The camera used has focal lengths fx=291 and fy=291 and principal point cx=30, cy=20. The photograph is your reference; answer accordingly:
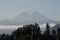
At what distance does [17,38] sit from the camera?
A: 306 ft

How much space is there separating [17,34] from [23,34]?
2.70m

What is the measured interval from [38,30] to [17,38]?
921 cm

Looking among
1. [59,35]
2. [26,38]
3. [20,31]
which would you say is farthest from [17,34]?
[59,35]

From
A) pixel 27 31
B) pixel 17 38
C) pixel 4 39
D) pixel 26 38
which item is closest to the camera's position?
pixel 26 38

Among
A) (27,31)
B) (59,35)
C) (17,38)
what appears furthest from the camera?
(27,31)

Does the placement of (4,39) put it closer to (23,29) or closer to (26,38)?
(23,29)

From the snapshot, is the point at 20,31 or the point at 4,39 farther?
the point at 4,39

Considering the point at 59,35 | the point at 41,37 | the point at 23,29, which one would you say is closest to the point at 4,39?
the point at 23,29

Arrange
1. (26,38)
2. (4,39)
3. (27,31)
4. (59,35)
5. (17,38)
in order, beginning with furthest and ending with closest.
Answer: (4,39) < (27,31) < (17,38) < (26,38) < (59,35)

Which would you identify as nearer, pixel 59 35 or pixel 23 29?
pixel 59 35

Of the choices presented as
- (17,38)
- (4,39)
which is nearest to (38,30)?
(17,38)

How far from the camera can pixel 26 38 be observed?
8675cm

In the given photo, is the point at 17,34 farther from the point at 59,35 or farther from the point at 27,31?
the point at 59,35

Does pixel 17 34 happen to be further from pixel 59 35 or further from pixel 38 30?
pixel 59 35
